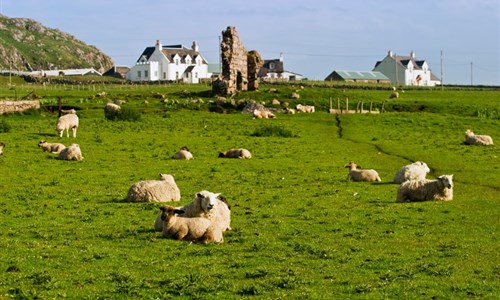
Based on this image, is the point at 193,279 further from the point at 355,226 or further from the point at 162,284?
the point at 355,226

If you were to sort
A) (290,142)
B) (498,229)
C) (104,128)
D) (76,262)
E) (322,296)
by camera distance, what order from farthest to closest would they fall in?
(104,128), (290,142), (498,229), (76,262), (322,296)

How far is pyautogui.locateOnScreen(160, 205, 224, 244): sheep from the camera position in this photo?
19203 mm

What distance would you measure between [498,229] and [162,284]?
10.9 meters

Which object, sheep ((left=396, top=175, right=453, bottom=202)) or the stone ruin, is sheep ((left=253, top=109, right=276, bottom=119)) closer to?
the stone ruin

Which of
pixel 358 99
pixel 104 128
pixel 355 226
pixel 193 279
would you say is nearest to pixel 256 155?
pixel 104 128

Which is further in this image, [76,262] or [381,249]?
[381,249]

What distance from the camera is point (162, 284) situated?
1489 cm

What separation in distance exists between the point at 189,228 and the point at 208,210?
97 cm

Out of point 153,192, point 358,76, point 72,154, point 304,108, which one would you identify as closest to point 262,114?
point 304,108

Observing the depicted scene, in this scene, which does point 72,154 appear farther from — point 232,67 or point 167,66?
point 167,66

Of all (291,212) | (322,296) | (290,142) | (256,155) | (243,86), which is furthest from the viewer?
(243,86)

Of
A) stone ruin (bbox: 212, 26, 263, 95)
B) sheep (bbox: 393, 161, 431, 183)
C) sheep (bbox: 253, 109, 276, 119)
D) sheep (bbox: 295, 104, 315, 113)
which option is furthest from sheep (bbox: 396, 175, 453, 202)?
stone ruin (bbox: 212, 26, 263, 95)

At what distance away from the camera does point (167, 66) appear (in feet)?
620

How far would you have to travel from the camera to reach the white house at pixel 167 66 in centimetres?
18925
